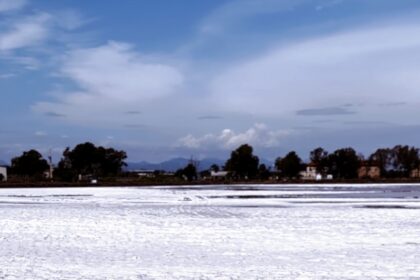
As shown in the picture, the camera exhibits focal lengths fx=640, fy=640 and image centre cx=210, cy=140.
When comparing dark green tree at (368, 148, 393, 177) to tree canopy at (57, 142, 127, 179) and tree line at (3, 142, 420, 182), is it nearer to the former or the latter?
tree line at (3, 142, 420, 182)

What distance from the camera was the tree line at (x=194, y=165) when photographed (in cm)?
10938

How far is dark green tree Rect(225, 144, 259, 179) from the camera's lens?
10869cm

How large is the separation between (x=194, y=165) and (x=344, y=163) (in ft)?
91.2

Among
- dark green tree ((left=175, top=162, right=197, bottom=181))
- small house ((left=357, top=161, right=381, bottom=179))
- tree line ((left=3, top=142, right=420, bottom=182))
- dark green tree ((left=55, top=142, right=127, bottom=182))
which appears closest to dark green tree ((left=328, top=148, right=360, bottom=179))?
tree line ((left=3, top=142, right=420, bottom=182))

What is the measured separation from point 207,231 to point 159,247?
3.54 m

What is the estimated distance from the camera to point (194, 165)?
112000 millimetres

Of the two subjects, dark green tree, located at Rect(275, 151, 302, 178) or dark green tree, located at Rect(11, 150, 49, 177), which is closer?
dark green tree, located at Rect(11, 150, 49, 177)

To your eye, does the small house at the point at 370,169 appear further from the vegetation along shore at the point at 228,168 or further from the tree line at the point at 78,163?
the tree line at the point at 78,163

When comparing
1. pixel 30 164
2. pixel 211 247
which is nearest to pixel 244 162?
pixel 30 164

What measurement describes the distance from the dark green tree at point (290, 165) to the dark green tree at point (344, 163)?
20.2 feet

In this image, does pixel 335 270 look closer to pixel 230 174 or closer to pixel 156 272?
pixel 156 272

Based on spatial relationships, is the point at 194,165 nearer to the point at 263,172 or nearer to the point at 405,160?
the point at 263,172

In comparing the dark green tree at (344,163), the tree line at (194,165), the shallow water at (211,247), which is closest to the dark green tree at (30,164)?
the tree line at (194,165)

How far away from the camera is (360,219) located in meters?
21.2
